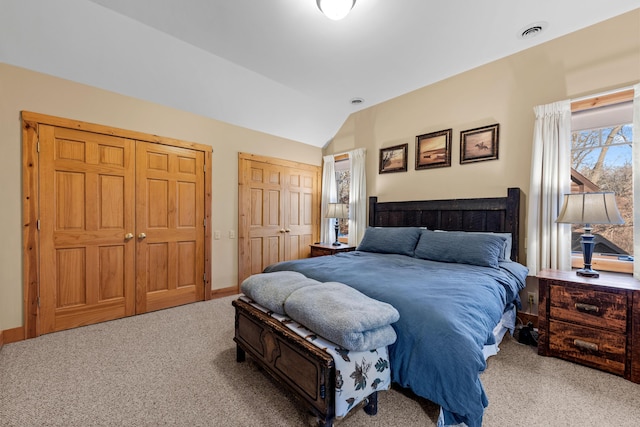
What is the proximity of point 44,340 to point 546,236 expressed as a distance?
4928 mm

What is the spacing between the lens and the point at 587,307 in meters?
2.11

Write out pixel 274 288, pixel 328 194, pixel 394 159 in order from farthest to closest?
pixel 328 194
pixel 394 159
pixel 274 288

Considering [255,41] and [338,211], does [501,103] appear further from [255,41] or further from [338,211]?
[255,41]

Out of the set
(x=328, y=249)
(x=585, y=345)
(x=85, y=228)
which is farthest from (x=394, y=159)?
(x=85, y=228)

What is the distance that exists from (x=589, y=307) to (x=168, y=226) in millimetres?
4225

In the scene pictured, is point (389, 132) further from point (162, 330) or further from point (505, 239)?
point (162, 330)

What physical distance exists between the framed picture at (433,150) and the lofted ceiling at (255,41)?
73 centimetres

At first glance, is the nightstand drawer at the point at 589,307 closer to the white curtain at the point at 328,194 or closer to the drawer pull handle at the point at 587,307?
the drawer pull handle at the point at 587,307

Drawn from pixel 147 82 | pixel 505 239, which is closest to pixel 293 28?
pixel 147 82

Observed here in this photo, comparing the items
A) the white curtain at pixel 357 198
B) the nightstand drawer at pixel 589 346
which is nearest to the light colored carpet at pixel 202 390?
the nightstand drawer at pixel 589 346

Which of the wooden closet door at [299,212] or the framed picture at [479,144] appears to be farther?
the wooden closet door at [299,212]

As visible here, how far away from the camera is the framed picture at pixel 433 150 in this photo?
11.8ft

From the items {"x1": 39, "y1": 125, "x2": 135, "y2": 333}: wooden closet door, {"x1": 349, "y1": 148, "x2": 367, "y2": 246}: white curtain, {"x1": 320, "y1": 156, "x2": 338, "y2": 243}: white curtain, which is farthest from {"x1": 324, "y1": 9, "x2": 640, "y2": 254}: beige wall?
{"x1": 39, "y1": 125, "x2": 135, "y2": 333}: wooden closet door

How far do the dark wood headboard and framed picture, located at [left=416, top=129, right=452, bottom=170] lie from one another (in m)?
0.53
